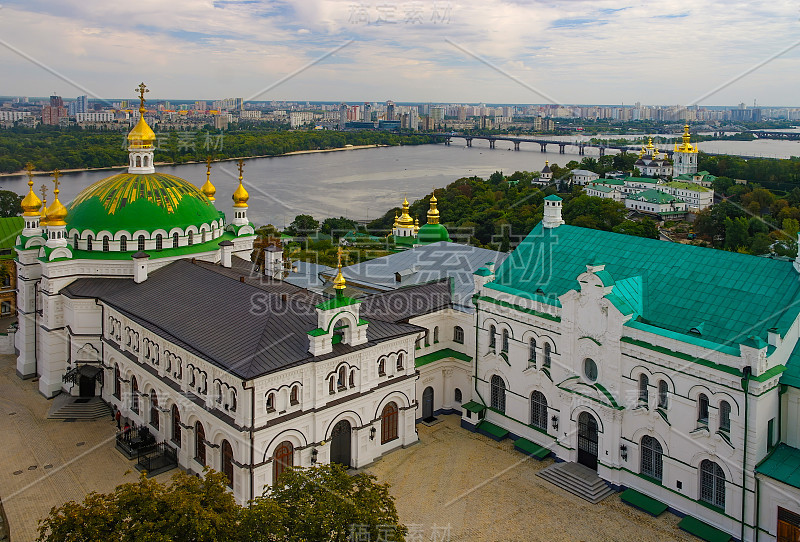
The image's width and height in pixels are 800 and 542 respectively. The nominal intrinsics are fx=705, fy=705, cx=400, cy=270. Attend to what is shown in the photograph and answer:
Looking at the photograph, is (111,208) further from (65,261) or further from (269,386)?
(269,386)

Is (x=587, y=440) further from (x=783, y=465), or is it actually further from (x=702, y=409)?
(x=783, y=465)

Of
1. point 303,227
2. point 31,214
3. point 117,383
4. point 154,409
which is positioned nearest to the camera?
point 154,409

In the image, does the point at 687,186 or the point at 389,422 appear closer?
the point at 389,422

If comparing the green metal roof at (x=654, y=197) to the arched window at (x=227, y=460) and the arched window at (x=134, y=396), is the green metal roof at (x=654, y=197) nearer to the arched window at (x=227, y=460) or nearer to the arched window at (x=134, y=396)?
the arched window at (x=134, y=396)

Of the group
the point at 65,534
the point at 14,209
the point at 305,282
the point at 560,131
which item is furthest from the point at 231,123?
the point at 560,131

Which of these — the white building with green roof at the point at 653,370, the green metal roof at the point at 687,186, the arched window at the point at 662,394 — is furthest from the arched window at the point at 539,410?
the green metal roof at the point at 687,186

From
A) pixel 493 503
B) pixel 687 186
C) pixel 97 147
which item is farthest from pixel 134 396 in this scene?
pixel 97 147

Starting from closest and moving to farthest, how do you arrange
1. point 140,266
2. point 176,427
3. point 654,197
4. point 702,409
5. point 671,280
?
point 702,409, point 671,280, point 176,427, point 140,266, point 654,197
